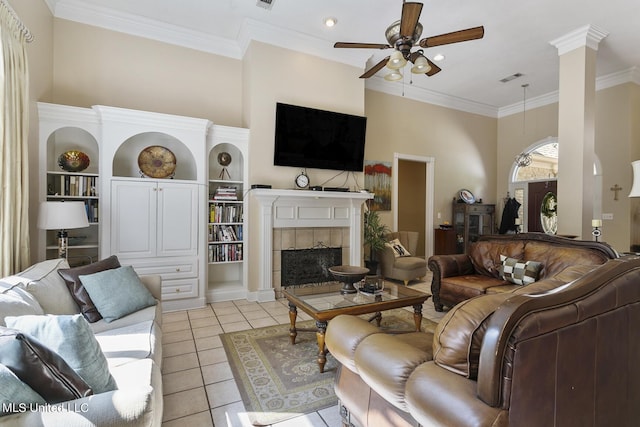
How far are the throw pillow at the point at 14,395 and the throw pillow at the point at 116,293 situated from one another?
4.54ft

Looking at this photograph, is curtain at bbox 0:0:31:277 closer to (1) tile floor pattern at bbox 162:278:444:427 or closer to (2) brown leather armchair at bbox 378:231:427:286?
(1) tile floor pattern at bbox 162:278:444:427

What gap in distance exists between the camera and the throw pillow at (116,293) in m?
2.26

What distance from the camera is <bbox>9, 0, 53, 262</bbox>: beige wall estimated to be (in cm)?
312

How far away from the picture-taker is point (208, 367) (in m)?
2.45

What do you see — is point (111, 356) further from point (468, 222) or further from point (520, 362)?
point (468, 222)

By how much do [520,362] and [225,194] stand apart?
12.7ft

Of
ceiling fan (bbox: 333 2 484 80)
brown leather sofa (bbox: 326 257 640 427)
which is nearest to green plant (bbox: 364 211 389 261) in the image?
ceiling fan (bbox: 333 2 484 80)

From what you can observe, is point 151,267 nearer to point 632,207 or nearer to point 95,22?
point 95,22

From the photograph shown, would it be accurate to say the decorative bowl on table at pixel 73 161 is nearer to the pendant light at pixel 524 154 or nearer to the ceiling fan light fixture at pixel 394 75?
the ceiling fan light fixture at pixel 394 75

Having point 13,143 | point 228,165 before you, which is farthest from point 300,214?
point 13,143

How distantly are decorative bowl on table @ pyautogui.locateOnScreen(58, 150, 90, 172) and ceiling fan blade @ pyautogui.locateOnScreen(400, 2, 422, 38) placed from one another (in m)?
3.65

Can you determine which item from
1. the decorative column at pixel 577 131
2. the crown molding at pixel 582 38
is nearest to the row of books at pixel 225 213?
the decorative column at pixel 577 131

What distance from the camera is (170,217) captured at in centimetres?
378

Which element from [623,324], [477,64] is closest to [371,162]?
[477,64]
